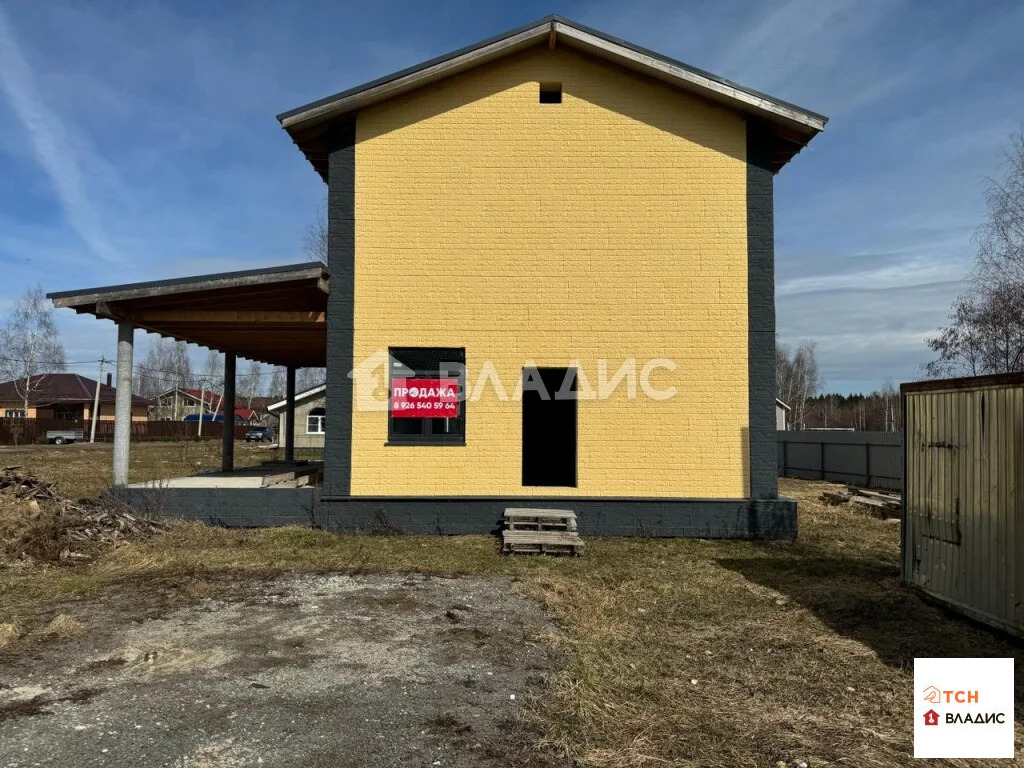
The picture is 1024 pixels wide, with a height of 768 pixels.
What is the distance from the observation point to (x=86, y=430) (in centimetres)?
5281

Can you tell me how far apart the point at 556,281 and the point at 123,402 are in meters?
7.61

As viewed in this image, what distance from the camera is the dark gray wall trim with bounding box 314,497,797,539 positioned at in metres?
10.8

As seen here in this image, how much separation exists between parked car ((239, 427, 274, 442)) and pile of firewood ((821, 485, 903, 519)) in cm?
5210

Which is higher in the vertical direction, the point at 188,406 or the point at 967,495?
the point at 188,406

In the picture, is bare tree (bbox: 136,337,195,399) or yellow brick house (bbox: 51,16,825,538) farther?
bare tree (bbox: 136,337,195,399)

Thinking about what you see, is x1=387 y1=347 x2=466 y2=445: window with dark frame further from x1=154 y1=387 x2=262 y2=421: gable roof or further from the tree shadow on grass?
x1=154 y1=387 x2=262 y2=421: gable roof

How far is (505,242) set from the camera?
11195mm

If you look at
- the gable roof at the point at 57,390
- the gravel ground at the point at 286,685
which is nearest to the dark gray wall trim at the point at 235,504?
the gravel ground at the point at 286,685

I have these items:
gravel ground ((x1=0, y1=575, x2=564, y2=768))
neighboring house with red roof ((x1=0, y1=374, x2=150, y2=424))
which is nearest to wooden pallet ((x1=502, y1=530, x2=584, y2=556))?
gravel ground ((x1=0, y1=575, x2=564, y2=768))

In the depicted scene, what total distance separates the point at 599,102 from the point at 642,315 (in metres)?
3.70

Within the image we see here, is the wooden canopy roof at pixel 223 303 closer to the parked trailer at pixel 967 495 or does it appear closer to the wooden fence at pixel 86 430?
the parked trailer at pixel 967 495

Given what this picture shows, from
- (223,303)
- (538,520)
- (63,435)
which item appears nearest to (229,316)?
(223,303)

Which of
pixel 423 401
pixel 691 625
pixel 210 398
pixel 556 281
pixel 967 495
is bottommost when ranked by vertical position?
pixel 691 625

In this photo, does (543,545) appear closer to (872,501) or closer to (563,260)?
(563,260)
